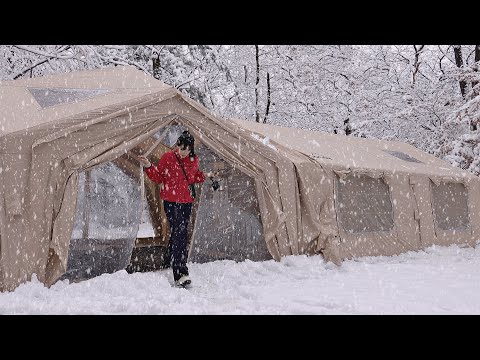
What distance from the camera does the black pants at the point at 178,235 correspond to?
16.5 feet

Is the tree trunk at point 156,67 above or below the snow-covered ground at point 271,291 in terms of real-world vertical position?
above

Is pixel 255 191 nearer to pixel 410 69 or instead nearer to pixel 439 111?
pixel 439 111

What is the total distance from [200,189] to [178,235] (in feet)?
5.72

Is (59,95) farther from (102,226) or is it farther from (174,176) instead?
(174,176)

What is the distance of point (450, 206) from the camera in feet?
30.7

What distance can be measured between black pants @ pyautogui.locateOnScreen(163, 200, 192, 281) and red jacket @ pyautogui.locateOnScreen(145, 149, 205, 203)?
3.1 inches

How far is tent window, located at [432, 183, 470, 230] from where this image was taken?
9.06 meters

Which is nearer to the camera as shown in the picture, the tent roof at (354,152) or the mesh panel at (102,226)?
the mesh panel at (102,226)

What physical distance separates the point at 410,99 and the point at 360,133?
234 centimetres

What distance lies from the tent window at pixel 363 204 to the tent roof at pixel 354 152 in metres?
0.26

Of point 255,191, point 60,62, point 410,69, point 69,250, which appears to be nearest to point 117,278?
point 69,250

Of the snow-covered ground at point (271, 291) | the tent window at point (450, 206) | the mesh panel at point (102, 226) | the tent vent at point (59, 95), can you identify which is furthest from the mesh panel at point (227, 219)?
the tent window at point (450, 206)

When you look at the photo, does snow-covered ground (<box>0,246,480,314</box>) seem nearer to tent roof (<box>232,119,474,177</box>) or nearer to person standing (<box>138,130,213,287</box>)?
person standing (<box>138,130,213,287</box>)

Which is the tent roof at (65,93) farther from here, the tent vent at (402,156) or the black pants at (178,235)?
the tent vent at (402,156)
